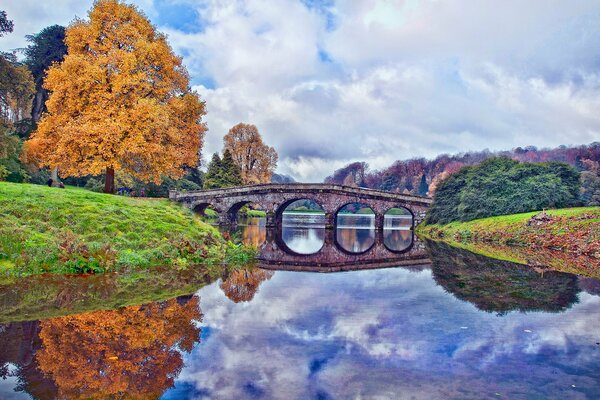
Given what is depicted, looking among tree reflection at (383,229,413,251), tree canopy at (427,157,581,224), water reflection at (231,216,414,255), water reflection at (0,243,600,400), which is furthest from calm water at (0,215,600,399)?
tree canopy at (427,157,581,224)

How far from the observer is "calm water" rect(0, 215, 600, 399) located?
17.9 ft

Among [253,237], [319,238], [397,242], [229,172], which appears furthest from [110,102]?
[229,172]

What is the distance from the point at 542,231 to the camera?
95.6 ft

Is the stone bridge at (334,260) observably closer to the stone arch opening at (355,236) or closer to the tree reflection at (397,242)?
the stone arch opening at (355,236)

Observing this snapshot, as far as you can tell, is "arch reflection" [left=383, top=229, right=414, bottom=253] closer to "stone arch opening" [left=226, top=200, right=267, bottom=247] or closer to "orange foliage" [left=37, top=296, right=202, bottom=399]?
"stone arch opening" [left=226, top=200, right=267, bottom=247]

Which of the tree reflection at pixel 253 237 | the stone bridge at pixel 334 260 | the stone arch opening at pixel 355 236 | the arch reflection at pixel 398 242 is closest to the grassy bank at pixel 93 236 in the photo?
the stone bridge at pixel 334 260

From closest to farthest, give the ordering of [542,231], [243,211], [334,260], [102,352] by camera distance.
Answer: [102,352] → [334,260] → [542,231] → [243,211]

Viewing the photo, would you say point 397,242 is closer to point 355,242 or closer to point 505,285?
point 355,242

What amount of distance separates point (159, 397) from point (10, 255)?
32.6 ft

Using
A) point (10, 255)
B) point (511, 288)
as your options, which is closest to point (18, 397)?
point (10, 255)

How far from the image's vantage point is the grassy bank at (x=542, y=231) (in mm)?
25003

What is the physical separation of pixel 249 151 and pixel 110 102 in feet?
139

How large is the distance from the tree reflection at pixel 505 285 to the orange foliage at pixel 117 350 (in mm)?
7222

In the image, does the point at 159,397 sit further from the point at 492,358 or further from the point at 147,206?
the point at 147,206
